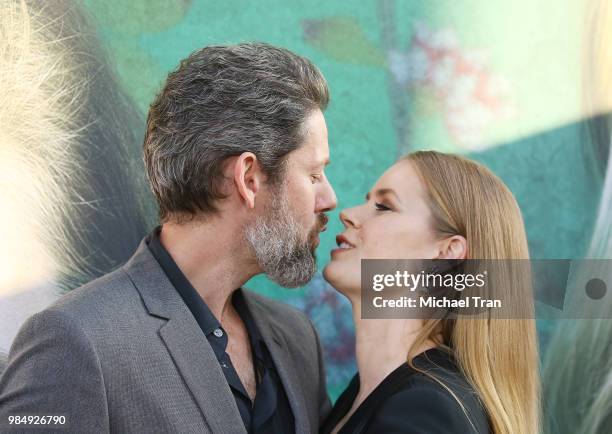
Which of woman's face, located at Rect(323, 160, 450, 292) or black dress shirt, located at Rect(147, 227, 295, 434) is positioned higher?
woman's face, located at Rect(323, 160, 450, 292)

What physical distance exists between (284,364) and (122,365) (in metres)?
0.56

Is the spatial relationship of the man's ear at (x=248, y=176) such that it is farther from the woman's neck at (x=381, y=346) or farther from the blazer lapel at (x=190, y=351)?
the woman's neck at (x=381, y=346)

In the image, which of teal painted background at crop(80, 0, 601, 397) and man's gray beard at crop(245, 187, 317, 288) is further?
teal painted background at crop(80, 0, 601, 397)

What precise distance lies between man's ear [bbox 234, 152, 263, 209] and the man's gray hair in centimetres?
2

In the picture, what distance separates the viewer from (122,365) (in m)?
1.89

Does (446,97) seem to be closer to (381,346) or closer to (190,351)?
(381,346)

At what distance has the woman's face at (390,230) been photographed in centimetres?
223

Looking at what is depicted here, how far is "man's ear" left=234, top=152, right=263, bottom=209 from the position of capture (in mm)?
2203

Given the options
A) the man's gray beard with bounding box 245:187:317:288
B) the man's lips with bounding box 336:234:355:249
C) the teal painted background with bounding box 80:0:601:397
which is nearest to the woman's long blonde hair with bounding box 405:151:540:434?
the man's lips with bounding box 336:234:355:249

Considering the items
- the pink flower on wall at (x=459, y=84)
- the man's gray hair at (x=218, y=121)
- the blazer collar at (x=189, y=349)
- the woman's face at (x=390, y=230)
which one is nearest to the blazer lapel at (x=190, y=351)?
the blazer collar at (x=189, y=349)

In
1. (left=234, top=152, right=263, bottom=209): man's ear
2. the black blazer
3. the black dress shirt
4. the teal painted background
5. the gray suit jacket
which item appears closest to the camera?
the gray suit jacket

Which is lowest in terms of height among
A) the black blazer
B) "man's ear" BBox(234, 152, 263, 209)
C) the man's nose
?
the black blazer

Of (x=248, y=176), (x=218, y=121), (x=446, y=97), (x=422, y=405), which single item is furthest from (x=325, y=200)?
(x=446, y=97)

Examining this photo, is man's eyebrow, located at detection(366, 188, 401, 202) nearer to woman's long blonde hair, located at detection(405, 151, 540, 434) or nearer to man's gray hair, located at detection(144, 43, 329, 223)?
woman's long blonde hair, located at detection(405, 151, 540, 434)
